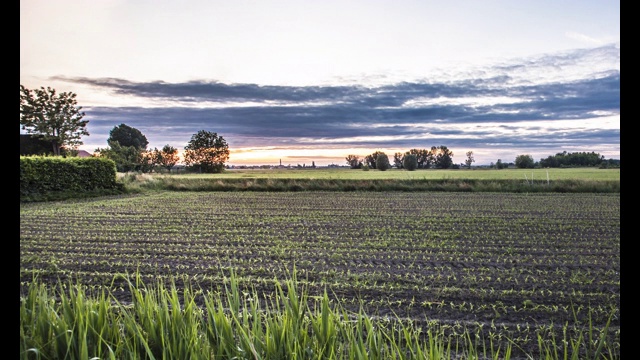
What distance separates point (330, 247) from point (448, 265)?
2.15m

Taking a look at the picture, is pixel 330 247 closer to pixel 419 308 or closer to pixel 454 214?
pixel 419 308

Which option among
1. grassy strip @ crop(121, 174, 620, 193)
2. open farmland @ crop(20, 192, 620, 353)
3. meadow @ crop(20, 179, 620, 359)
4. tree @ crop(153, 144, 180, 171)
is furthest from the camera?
tree @ crop(153, 144, 180, 171)

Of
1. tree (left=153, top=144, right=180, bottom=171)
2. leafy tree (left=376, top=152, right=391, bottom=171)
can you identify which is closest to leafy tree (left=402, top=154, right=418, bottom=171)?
leafy tree (left=376, top=152, right=391, bottom=171)

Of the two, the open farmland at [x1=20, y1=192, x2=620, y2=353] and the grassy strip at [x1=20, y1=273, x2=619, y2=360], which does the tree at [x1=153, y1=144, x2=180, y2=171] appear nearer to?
the open farmland at [x1=20, y1=192, x2=620, y2=353]

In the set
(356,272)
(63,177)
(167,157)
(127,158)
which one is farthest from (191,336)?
(127,158)

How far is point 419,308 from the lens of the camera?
16.0 feet

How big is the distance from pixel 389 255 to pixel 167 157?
2230 centimetres

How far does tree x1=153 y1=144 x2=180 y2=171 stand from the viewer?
27055mm

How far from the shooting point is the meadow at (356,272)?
2.45 meters

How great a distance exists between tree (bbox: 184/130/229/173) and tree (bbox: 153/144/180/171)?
5.39ft

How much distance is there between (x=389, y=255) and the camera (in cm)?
757
